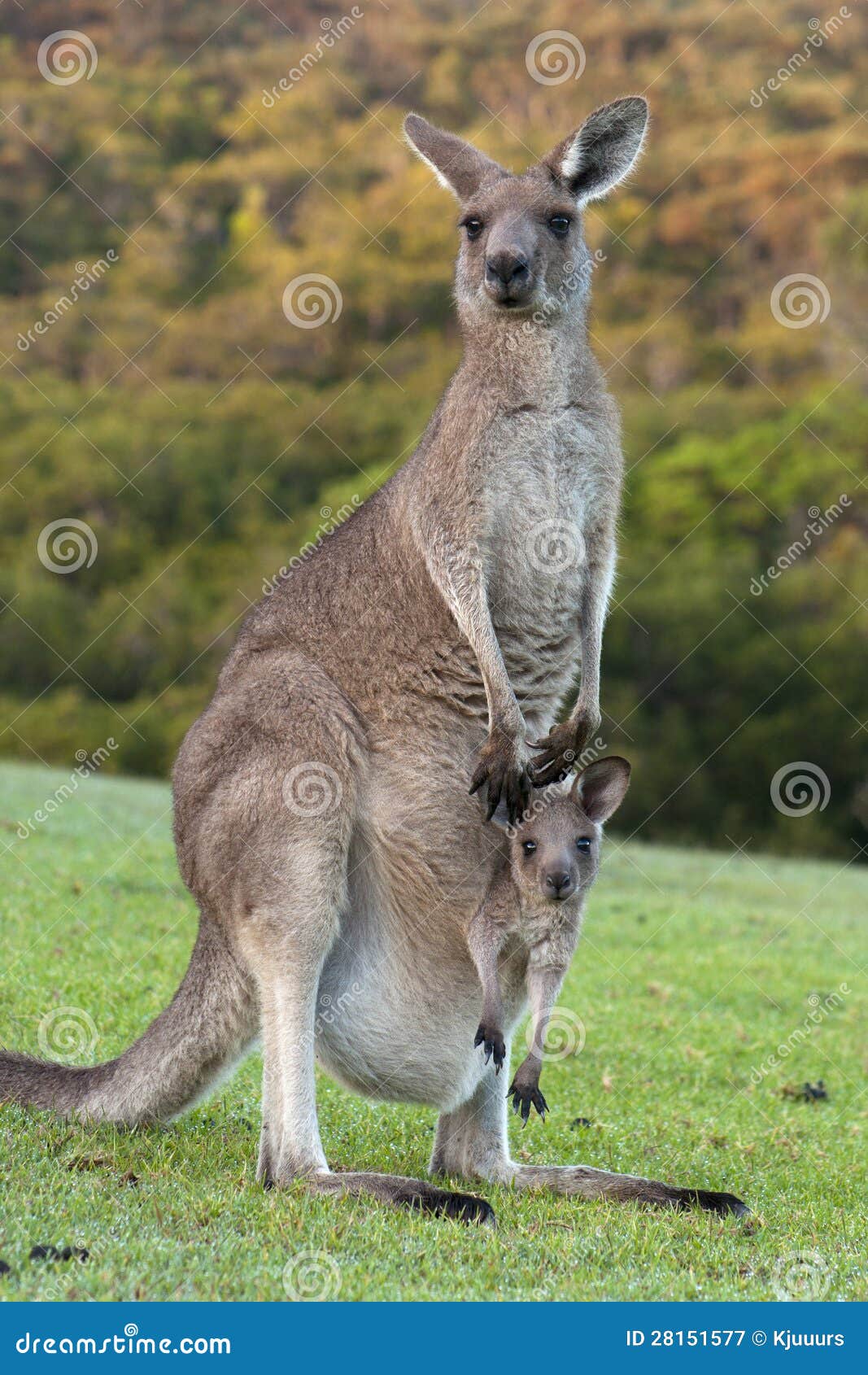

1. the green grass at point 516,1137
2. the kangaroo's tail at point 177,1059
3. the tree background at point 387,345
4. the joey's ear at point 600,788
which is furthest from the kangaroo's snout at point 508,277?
the tree background at point 387,345

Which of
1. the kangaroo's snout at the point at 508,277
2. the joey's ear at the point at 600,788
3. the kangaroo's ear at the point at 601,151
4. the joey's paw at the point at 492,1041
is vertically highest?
the kangaroo's ear at the point at 601,151

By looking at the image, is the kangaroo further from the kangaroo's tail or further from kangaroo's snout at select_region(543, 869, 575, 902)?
the kangaroo's tail

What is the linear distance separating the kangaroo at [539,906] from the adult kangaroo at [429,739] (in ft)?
0.33

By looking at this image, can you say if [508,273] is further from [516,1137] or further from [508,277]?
[516,1137]

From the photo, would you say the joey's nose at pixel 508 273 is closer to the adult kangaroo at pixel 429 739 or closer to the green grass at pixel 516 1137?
the adult kangaroo at pixel 429 739

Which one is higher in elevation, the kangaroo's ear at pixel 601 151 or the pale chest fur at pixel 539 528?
the kangaroo's ear at pixel 601 151

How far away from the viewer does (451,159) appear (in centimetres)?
487

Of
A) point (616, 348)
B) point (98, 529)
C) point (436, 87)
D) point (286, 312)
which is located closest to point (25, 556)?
point (98, 529)

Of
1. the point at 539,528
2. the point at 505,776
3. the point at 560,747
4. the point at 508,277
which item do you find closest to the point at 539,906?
the point at 505,776

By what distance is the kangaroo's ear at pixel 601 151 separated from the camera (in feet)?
15.2

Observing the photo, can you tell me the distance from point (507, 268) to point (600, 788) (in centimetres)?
154

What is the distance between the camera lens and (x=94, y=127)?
4588 centimetres

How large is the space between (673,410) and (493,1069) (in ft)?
99.9

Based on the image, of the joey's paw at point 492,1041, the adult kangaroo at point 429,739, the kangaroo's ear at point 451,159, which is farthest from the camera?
the kangaroo's ear at point 451,159
